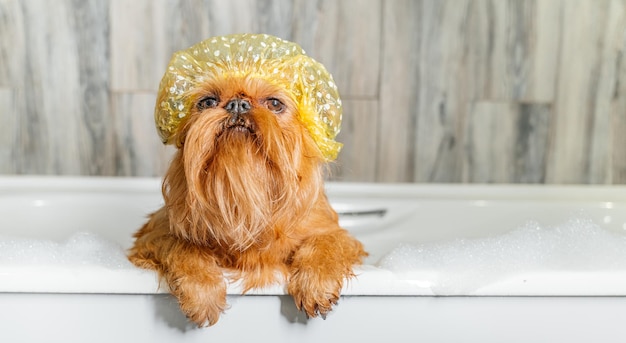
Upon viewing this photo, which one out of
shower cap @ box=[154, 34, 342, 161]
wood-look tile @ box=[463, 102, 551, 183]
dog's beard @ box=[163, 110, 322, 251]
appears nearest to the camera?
dog's beard @ box=[163, 110, 322, 251]

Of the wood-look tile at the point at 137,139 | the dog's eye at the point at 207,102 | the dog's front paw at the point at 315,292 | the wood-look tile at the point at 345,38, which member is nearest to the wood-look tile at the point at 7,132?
the wood-look tile at the point at 137,139

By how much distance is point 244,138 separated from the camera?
4.25ft

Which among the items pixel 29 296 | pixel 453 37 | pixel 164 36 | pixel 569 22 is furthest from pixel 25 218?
pixel 569 22

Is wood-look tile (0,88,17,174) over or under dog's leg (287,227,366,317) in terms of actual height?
over

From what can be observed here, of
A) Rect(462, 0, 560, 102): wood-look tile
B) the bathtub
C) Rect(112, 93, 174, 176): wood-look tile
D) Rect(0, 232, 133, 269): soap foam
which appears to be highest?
Rect(462, 0, 560, 102): wood-look tile

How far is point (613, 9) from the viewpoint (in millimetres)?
2436

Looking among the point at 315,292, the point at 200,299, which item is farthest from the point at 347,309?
the point at 200,299

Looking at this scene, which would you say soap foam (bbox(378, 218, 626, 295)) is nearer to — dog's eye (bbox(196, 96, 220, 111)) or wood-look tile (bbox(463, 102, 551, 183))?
dog's eye (bbox(196, 96, 220, 111))

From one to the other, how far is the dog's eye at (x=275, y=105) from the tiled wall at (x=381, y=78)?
1048 mm

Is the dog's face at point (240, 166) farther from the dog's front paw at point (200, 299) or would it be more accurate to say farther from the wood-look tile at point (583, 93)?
the wood-look tile at point (583, 93)

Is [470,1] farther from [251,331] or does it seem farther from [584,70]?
[251,331]

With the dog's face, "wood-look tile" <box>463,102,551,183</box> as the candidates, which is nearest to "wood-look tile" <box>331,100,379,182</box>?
"wood-look tile" <box>463,102,551,183</box>

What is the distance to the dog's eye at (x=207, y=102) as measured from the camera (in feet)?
4.45

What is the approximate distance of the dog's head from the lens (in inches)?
50.8
